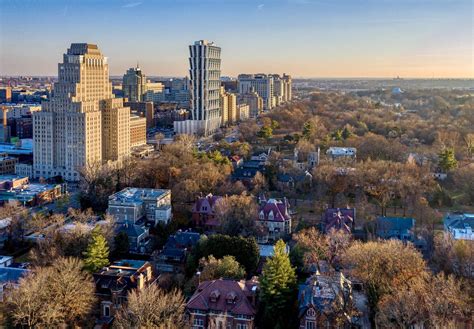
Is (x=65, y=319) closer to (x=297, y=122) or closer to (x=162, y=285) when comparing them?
(x=162, y=285)

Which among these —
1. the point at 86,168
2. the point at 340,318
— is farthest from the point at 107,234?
the point at 86,168

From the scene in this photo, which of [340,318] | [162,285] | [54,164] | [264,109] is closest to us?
[340,318]

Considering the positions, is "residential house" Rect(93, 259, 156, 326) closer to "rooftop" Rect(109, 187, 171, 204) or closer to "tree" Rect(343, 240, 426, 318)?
"tree" Rect(343, 240, 426, 318)

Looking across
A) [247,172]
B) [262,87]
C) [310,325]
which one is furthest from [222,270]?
[262,87]

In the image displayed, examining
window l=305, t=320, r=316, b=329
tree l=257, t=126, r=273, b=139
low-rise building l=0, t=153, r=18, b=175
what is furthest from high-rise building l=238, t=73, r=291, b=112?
window l=305, t=320, r=316, b=329

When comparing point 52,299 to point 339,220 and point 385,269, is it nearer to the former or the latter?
point 385,269

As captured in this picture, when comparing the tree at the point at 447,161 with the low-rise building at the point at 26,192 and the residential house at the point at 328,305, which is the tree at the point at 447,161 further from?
the low-rise building at the point at 26,192
